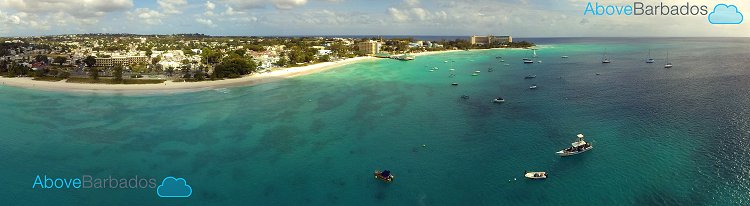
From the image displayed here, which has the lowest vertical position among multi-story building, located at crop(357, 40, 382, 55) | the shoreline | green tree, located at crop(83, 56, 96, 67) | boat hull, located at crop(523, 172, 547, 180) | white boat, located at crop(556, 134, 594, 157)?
boat hull, located at crop(523, 172, 547, 180)

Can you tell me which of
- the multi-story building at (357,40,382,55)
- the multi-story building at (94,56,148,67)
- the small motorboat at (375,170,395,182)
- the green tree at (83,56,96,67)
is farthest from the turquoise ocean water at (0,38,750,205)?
the multi-story building at (357,40,382,55)

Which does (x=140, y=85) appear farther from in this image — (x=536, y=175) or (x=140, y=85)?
(x=536, y=175)

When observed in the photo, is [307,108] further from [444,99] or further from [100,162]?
[100,162]

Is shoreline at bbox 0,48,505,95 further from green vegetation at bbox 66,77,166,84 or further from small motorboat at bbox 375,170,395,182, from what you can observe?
small motorboat at bbox 375,170,395,182

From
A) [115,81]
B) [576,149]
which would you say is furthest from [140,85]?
[576,149]

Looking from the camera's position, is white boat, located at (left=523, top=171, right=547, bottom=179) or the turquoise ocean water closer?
the turquoise ocean water

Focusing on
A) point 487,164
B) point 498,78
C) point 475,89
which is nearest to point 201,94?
point 475,89

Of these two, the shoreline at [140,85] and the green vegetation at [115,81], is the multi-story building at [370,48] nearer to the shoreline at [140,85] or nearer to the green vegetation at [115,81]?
the shoreline at [140,85]

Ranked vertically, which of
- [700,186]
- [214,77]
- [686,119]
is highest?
[214,77]
